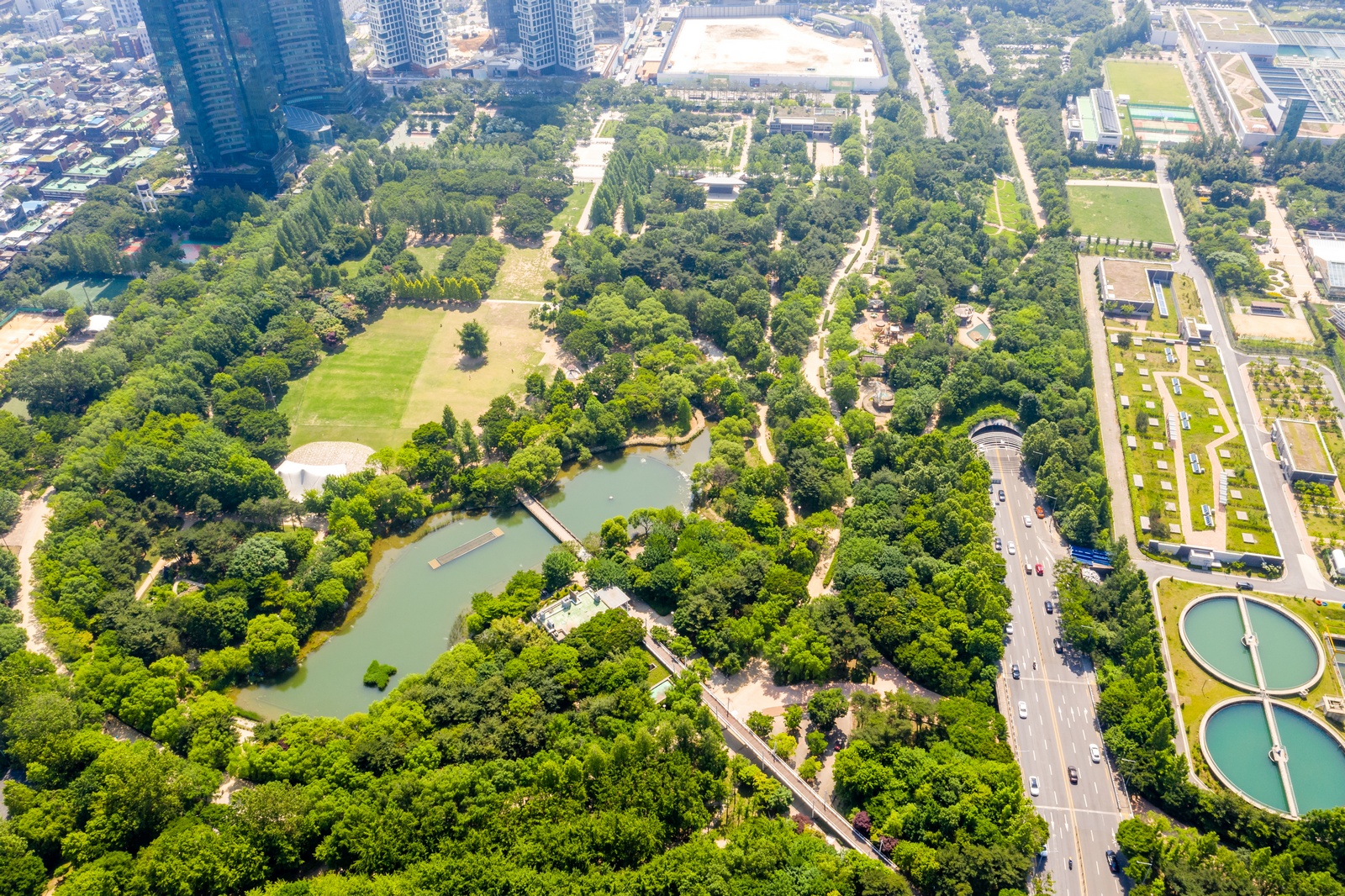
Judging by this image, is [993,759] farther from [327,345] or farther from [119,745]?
[327,345]

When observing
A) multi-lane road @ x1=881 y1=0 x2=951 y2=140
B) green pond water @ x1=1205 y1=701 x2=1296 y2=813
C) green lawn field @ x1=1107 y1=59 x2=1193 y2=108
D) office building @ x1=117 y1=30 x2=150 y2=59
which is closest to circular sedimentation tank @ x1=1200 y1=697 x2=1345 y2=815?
green pond water @ x1=1205 y1=701 x2=1296 y2=813

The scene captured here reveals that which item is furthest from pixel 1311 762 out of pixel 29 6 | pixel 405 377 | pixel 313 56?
pixel 29 6

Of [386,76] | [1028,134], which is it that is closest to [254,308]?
[386,76]

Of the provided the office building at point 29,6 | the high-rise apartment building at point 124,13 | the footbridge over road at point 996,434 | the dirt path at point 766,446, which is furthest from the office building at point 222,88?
the footbridge over road at point 996,434

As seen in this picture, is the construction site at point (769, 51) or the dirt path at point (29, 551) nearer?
the dirt path at point (29, 551)

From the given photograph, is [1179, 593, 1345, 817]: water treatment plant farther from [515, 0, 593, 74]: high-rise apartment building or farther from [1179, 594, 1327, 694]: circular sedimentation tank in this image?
[515, 0, 593, 74]: high-rise apartment building

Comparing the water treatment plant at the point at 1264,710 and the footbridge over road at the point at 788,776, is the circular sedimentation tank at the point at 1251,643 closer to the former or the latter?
the water treatment plant at the point at 1264,710

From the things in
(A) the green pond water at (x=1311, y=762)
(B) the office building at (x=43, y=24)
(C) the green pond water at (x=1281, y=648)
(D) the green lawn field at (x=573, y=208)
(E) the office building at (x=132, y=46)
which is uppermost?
(B) the office building at (x=43, y=24)
